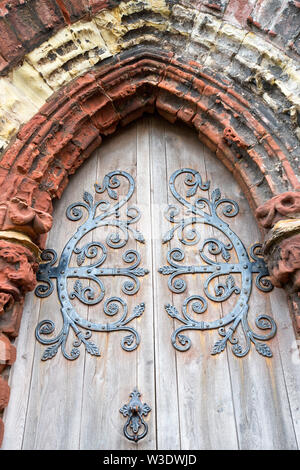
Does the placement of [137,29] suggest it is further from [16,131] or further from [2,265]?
[2,265]

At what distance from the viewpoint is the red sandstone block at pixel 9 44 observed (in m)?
2.73

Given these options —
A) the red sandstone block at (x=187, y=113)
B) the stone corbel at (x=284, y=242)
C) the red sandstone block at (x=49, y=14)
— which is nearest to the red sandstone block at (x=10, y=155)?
the red sandstone block at (x=49, y=14)

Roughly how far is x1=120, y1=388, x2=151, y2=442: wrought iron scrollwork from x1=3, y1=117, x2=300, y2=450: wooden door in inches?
1.2

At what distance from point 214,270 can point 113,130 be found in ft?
4.03

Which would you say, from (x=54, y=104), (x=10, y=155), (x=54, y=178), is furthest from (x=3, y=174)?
(x=54, y=104)

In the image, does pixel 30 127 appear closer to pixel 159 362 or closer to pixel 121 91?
pixel 121 91

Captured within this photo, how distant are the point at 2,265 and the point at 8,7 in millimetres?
1674

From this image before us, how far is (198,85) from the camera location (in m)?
2.93

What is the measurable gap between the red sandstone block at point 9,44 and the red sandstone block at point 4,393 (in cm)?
192

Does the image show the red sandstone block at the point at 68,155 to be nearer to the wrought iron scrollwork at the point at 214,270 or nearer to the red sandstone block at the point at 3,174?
the red sandstone block at the point at 3,174

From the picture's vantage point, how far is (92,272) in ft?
8.73

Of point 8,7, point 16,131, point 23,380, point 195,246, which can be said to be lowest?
point 23,380
